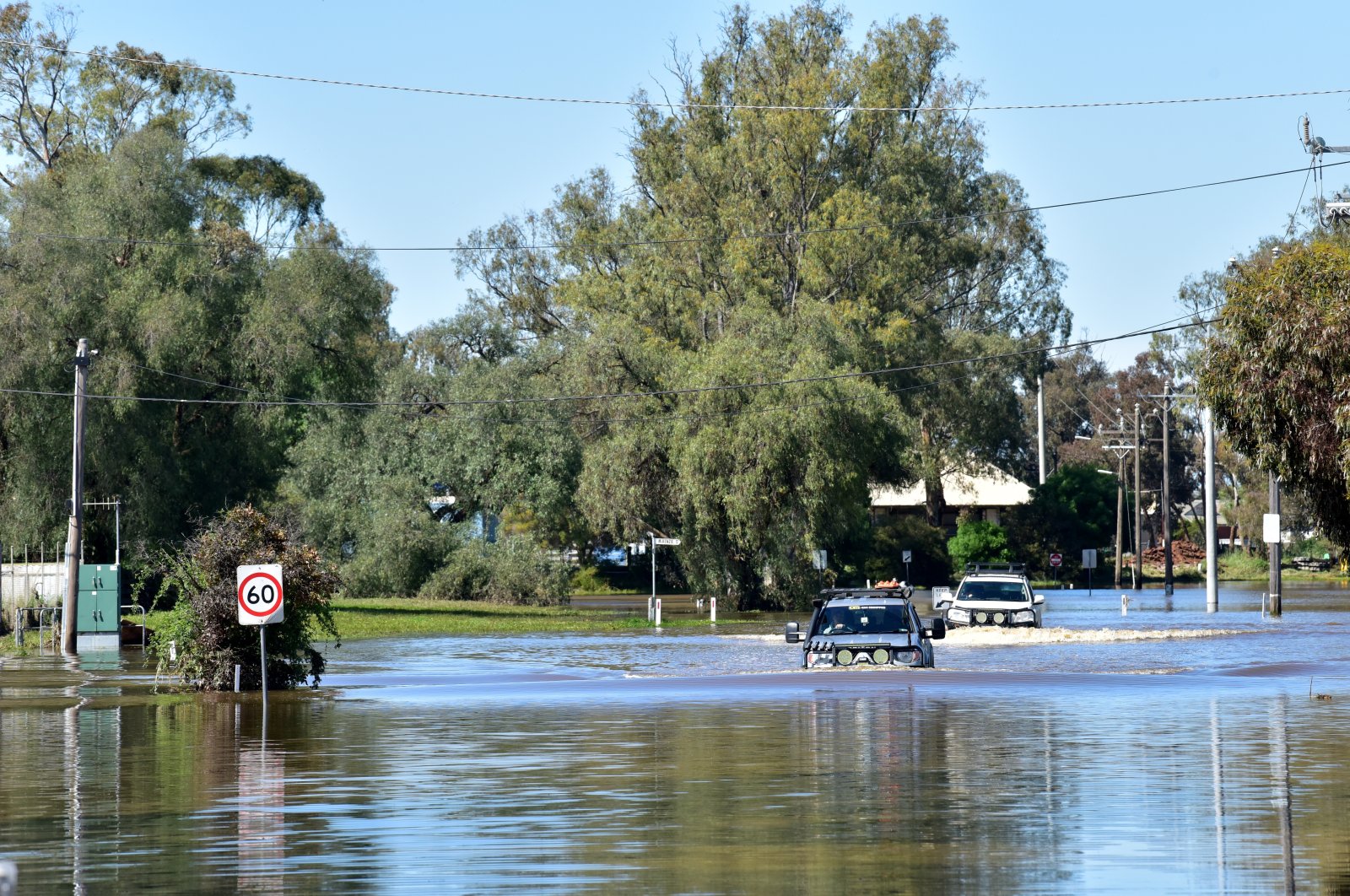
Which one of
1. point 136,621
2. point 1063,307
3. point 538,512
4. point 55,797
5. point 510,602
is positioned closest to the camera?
point 55,797

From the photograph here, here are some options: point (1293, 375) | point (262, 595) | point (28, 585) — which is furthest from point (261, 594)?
point (28, 585)

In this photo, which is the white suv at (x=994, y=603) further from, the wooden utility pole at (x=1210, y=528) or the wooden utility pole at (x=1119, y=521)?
the wooden utility pole at (x=1119, y=521)

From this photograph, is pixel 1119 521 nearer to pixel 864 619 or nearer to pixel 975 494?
pixel 975 494

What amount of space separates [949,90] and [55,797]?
224ft

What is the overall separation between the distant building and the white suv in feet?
177

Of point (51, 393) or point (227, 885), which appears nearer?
point (227, 885)

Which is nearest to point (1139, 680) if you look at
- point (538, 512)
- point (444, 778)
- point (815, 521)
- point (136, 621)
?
point (444, 778)

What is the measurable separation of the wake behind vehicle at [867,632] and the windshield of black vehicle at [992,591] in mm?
15536

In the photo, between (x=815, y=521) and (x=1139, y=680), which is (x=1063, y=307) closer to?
(x=815, y=521)

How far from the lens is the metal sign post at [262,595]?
2434 cm

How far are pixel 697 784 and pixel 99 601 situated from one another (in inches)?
1202

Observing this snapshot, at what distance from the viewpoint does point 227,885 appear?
999 cm

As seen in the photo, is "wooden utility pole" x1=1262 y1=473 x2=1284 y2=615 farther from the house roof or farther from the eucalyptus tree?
the house roof

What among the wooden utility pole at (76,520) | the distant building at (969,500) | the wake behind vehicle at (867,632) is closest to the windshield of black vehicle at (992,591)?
the wake behind vehicle at (867,632)
